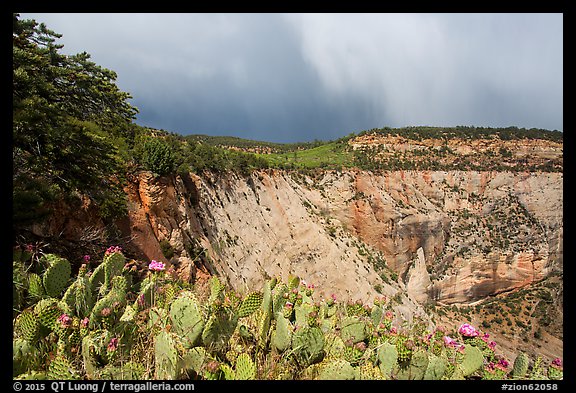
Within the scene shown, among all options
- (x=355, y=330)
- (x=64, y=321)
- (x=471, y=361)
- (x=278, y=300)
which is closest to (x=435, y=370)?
(x=471, y=361)

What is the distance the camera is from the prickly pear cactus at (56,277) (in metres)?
3.59

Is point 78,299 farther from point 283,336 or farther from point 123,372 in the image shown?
point 283,336

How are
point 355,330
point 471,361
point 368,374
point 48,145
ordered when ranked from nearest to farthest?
1. point 368,374
2. point 471,361
3. point 355,330
4. point 48,145

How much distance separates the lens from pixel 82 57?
11367 mm

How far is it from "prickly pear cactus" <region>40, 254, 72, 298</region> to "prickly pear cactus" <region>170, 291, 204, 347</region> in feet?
6.83

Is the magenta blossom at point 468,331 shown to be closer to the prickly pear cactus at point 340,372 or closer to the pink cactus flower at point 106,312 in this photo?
the prickly pear cactus at point 340,372

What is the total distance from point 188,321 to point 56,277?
7.41 ft

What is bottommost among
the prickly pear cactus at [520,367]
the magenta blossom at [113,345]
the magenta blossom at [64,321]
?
the prickly pear cactus at [520,367]

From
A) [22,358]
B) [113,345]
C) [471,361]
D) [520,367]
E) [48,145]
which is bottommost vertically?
[520,367]

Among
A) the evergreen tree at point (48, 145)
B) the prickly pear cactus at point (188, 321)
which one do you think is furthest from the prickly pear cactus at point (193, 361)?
the evergreen tree at point (48, 145)

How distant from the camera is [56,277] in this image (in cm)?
366

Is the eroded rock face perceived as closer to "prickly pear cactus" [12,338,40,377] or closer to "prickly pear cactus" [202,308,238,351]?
"prickly pear cactus" [12,338,40,377]

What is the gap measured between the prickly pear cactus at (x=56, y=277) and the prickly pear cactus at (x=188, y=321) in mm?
2083
